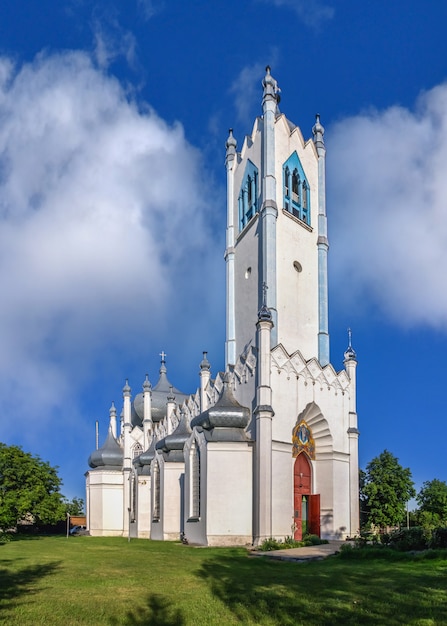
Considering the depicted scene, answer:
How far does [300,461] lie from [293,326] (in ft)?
21.1

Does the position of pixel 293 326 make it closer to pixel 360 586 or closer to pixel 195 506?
pixel 195 506

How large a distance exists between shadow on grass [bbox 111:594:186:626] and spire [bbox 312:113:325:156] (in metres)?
A: 29.6

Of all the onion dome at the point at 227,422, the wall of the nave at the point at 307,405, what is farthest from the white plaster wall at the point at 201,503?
the wall of the nave at the point at 307,405

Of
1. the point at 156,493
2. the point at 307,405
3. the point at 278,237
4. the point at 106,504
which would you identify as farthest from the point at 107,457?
the point at 278,237

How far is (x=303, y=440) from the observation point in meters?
28.6

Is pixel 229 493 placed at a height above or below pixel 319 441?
below

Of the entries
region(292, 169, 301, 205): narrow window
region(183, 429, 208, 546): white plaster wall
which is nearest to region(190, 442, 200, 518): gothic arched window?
region(183, 429, 208, 546): white plaster wall

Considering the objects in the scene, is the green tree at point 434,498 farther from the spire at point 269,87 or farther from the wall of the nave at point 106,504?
the spire at point 269,87

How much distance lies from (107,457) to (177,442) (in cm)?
1554

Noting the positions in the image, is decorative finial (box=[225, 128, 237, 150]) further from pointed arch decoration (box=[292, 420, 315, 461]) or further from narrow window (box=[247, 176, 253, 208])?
pointed arch decoration (box=[292, 420, 315, 461])

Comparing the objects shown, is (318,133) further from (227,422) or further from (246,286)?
(227,422)

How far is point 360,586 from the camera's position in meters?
12.1

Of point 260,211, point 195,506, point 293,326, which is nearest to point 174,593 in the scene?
point 195,506

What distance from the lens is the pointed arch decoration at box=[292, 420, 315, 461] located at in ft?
91.9
